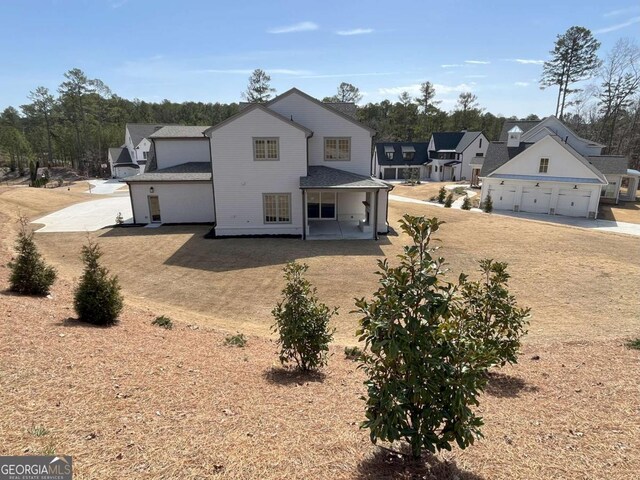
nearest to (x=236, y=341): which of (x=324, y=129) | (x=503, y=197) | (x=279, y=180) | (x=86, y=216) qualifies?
(x=279, y=180)

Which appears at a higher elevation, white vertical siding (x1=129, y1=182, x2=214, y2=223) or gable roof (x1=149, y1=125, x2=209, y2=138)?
gable roof (x1=149, y1=125, x2=209, y2=138)

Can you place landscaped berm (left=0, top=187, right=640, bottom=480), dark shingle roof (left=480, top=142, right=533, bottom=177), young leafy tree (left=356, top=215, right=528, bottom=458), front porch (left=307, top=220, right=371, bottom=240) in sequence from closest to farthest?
young leafy tree (left=356, top=215, right=528, bottom=458), landscaped berm (left=0, top=187, right=640, bottom=480), front porch (left=307, top=220, right=371, bottom=240), dark shingle roof (left=480, top=142, right=533, bottom=177)

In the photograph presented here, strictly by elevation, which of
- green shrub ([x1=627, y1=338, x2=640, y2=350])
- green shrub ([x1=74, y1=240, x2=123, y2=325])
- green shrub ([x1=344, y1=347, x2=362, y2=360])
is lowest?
green shrub ([x1=344, y1=347, x2=362, y2=360])

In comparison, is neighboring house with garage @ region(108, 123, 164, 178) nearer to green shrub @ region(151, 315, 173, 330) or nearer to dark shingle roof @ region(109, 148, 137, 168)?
dark shingle roof @ region(109, 148, 137, 168)

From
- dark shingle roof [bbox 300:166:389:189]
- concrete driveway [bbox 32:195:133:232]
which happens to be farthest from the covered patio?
concrete driveway [bbox 32:195:133:232]

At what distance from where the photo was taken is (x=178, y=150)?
1145 inches

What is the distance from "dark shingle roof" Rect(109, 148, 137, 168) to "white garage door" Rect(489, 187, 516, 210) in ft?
186

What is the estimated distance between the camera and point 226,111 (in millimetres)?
98000

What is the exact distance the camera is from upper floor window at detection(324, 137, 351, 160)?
24641mm

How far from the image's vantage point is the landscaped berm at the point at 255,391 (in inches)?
177

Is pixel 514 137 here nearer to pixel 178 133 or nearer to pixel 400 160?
pixel 400 160

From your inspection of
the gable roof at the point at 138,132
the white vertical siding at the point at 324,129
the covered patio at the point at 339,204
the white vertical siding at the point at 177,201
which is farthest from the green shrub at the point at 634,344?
the gable roof at the point at 138,132

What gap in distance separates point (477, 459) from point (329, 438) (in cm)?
194

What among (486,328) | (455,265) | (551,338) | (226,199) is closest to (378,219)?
(455,265)
